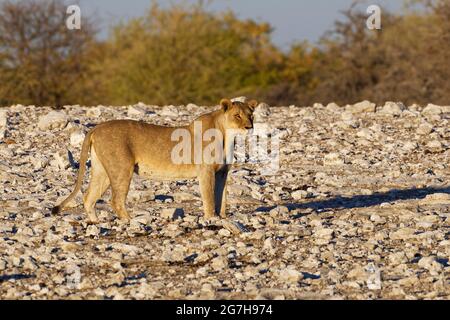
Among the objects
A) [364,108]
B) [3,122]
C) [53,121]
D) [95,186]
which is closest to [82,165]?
[95,186]

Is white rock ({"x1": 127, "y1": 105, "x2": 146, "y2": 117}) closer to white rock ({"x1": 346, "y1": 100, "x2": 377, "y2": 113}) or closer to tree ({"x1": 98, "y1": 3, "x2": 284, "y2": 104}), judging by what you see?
white rock ({"x1": 346, "y1": 100, "x2": 377, "y2": 113})

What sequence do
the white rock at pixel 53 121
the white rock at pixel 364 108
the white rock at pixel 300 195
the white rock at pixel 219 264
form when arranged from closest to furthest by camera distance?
the white rock at pixel 219 264 → the white rock at pixel 300 195 → the white rock at pixel 53 121 → the white rock at pixel 364 108

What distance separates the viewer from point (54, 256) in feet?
26.5

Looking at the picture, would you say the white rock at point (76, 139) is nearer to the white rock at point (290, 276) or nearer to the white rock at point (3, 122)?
the white rock at point (3, 122)

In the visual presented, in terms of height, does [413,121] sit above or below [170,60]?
below

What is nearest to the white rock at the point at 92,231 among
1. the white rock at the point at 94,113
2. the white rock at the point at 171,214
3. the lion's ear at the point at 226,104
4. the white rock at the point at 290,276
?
the white rock at the point at 171,214

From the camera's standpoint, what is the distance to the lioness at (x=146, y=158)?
944cm

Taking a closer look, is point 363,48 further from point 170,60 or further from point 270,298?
point 270,298

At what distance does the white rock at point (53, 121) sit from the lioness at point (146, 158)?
14.5ft

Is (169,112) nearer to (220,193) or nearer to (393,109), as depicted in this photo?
(393,109)

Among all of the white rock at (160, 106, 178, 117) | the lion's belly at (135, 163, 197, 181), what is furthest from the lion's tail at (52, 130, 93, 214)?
the white rock at (160, 106, 178, 117)

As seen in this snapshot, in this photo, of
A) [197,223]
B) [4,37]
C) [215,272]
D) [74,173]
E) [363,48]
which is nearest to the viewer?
[215,272]

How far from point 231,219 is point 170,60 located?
68.4ft

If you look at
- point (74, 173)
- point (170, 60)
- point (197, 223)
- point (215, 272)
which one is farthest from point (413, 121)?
point (170, 60)
